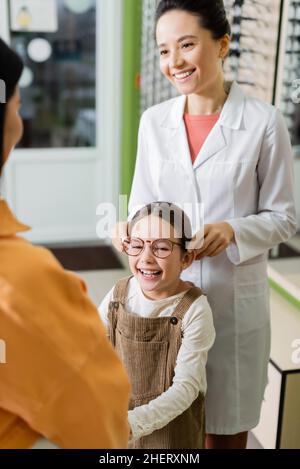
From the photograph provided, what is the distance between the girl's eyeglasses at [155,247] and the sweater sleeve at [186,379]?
0.13 metres

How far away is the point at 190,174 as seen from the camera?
1173 millimetres

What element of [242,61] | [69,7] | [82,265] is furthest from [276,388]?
[69,7]

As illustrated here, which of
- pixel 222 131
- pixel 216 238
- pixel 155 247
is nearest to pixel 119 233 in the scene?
pixel 155 247

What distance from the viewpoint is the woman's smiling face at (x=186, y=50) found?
1053 mm

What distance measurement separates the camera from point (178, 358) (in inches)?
43.9

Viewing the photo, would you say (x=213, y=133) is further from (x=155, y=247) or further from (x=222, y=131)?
(x=155, y=247)

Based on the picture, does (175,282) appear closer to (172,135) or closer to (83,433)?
(172,135)

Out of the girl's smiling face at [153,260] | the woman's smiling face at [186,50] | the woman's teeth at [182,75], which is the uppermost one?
the woman's smiling face at [186,50]

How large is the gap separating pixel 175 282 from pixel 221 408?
1.13ft

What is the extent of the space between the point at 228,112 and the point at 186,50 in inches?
6.9

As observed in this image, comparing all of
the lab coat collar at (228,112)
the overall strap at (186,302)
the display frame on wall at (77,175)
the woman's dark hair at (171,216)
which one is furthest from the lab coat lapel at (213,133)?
the display frame on wall at (77,175)

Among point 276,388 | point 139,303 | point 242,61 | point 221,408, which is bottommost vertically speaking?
point 276,388

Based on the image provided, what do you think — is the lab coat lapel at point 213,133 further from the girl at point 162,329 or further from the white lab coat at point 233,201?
the girl at point 162,329

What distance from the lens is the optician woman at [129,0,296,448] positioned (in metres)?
1.08
